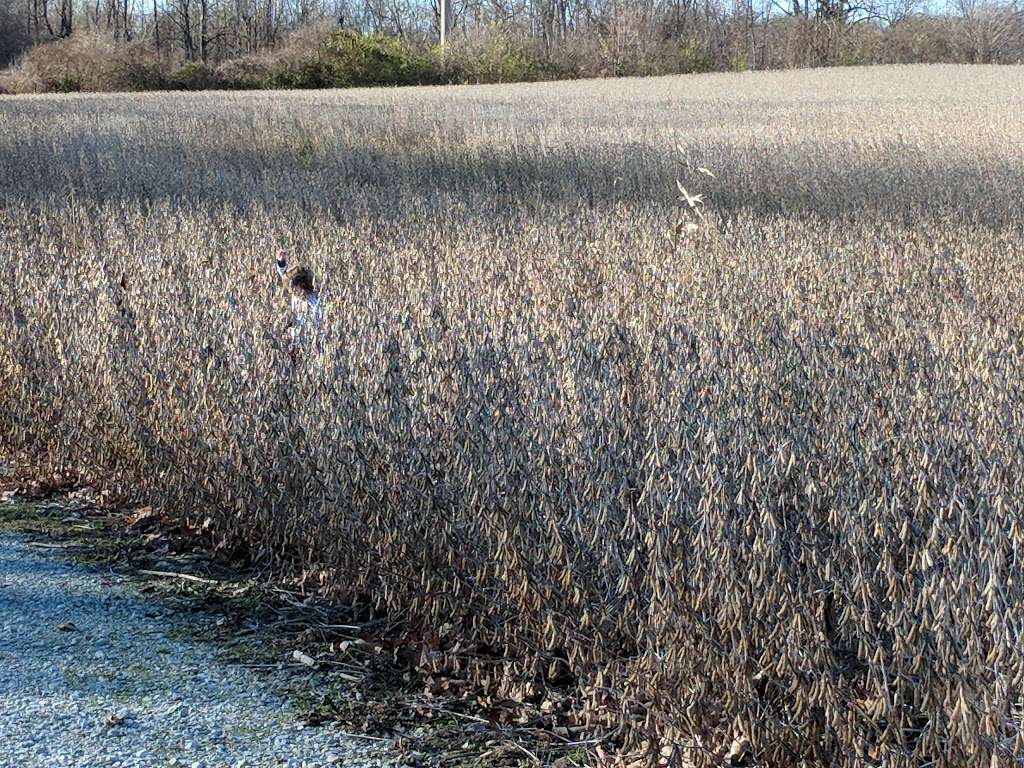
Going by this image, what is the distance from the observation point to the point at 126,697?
117 inches

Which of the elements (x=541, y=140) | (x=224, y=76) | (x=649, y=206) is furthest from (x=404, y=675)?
(x=224, y=76)

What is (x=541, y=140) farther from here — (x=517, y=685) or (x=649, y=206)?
(x=517, y=685)

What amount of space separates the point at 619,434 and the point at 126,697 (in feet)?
4.72

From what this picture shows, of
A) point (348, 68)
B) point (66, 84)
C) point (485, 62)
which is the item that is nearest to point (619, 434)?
point (66, 84)

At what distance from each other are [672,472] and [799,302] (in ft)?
8.63

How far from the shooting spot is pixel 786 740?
7.93ft

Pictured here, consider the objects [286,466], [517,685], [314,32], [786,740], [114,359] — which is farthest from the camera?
[314,32]

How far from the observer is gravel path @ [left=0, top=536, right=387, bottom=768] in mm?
2725

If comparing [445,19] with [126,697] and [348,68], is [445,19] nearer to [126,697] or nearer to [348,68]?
[348,68]

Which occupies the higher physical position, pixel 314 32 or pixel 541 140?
pixel 314 32

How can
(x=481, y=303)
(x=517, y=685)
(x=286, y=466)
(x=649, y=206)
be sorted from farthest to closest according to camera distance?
(x=649, y=206) → (x=481, y=303) → (x=286, y=466) → (x=517, y=685)

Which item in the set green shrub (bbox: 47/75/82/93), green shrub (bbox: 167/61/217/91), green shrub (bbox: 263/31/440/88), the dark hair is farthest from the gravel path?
green shrub (bbox: 263/31/440/88)

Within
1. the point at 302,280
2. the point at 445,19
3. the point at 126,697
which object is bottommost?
the point at 126,697

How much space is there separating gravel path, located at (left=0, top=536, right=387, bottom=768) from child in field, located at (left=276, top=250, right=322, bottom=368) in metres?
1.04
